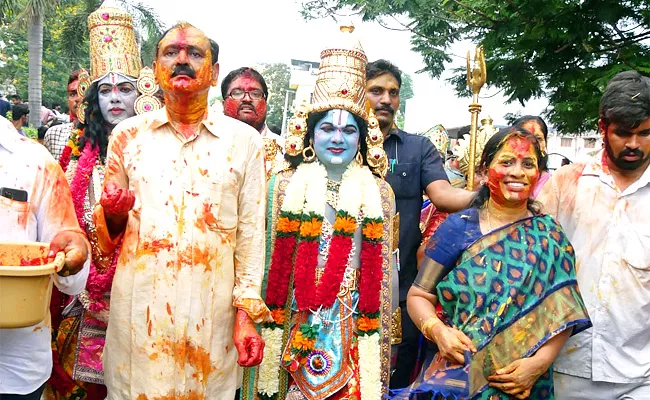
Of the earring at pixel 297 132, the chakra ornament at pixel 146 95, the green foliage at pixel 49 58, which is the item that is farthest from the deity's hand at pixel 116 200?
the green foliage at pixel 49 58

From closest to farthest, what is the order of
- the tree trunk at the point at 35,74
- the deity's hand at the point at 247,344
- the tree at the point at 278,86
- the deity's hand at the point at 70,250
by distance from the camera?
the deity's hand at the point at 70,250
the deity's hand at the point at 247,344
the tree trunk at the point at 35,74
the tree at the point at 278,86

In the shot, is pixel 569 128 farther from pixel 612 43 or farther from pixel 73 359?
pixel 73 359

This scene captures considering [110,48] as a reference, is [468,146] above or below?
below

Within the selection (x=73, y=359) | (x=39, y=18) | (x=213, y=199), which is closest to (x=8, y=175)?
(x=213, y=199)

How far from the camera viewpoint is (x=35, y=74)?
18953mm

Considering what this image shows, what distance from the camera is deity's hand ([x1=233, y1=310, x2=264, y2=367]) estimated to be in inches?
110

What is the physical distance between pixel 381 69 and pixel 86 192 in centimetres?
228

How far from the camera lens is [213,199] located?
2941 millimetres

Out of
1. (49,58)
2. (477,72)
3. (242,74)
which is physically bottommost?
(242,74)

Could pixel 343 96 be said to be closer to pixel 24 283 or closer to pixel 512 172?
pixel 512 172

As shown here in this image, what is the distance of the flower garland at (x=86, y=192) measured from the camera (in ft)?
12.0

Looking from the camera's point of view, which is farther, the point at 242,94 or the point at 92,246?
the point at 242,94

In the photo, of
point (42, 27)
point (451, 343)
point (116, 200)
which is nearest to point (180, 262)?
point (116, 200)

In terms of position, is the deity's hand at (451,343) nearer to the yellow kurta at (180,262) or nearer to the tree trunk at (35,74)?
the yellow kurta at (180,262)
